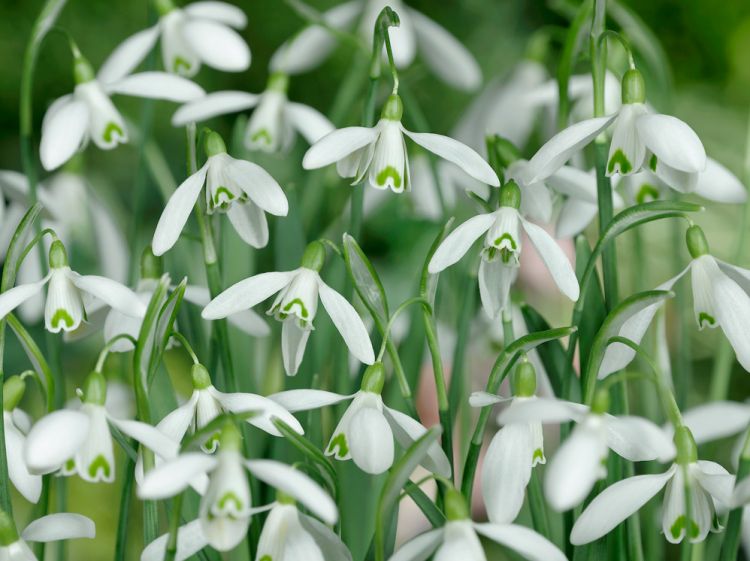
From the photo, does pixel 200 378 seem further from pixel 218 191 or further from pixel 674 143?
pixel 674 143

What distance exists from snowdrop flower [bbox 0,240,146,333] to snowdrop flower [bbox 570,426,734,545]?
0.25 metres

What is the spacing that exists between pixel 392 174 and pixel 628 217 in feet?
0.44

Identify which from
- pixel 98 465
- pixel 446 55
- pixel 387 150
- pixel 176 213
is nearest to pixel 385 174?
pixel 387 150

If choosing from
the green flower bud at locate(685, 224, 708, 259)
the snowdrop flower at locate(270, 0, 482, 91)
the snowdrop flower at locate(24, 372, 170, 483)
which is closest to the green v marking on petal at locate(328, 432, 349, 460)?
the snowdrop flower at locate(24, 372, 170, 483)

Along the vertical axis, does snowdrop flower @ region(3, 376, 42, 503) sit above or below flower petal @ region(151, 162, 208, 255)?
below

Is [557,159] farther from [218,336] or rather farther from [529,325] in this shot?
[218,336]

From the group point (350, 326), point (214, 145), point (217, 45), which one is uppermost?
point (217, 45)

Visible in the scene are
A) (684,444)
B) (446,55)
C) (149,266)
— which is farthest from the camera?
(446,55)

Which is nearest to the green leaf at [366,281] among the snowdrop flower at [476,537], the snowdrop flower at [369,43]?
the snowdrop flower at [476,537]

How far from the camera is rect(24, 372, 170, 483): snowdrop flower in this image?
16.9 inches

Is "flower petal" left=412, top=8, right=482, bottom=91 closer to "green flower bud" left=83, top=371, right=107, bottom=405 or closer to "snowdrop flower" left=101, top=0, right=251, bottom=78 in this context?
"snowdrop flower" left=101, top=0, right=251, bottom=78

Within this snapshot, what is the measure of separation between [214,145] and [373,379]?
16cm

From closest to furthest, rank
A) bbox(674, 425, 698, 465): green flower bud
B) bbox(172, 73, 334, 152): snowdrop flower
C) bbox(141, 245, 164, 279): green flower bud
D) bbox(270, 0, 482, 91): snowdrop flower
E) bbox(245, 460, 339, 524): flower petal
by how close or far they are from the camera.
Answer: bbox(245, 460, 339, 524): flower petal
bbox(674, 425, 698, 465): green flower bud
bbox(141, 245, 164, 279): green flower bud
bbox(172, 73, 334, 152): snowdrop flower
bbox(270, 0, 482, 91): snowdrop flower

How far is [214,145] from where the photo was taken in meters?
0.58
